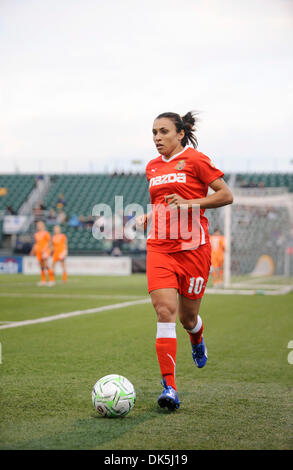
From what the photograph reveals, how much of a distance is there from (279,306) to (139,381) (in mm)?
7783

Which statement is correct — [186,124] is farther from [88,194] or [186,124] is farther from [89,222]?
[88,194]

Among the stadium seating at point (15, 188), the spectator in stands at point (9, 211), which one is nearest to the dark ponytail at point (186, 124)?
the spectator in stands at point (9, 211)

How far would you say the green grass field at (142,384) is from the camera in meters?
3.66

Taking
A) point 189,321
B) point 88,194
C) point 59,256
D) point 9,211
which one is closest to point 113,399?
point 189,321

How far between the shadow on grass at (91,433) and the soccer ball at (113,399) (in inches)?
1.9

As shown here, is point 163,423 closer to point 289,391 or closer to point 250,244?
point 289,391

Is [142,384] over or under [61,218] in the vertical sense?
under

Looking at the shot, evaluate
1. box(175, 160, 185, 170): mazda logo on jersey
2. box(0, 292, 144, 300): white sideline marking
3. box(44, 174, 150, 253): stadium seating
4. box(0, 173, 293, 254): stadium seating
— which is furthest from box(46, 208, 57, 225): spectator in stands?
box(175, 160, 185, 170): mazda logo on jersey

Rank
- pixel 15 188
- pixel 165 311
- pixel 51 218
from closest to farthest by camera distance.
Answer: pixel 165 311
pixel 51 218
pixel 15 188

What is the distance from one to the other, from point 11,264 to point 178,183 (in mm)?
26438

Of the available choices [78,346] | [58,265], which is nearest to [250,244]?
[58,265]

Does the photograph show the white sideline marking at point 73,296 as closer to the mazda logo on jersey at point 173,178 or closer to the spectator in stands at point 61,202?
the mazda logo on jersey at point 173,178

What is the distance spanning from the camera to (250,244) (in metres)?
24.4

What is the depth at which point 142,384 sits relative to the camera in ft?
17.5
